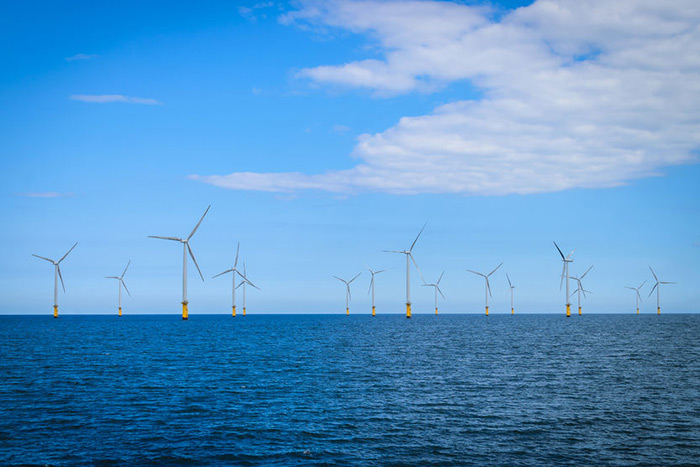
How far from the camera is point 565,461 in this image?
32.4 m

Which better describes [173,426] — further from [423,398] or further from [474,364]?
[474,364]

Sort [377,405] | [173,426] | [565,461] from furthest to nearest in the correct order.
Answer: [377,405] → [173,426] → [565,461]

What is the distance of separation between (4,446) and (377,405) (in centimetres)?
2811

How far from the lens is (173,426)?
40.9 m

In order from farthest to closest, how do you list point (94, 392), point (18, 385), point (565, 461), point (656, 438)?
point (18, 385)
point (94, 392)
point (656, 438)
point (565, 461)

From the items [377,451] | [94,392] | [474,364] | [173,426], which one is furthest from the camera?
[474,364]

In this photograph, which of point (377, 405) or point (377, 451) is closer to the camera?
point (377, 451)

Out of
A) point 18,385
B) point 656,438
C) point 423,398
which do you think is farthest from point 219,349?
point 656,438

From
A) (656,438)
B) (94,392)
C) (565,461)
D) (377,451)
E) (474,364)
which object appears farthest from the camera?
(474,364)

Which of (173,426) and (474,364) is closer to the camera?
(173,426)

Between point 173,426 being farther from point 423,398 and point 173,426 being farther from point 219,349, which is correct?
point 219,349

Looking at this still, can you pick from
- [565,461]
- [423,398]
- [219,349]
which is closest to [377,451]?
[565,461]

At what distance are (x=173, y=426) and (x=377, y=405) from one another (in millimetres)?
17462

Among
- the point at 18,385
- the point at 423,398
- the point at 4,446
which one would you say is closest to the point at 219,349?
the point at 18,385
